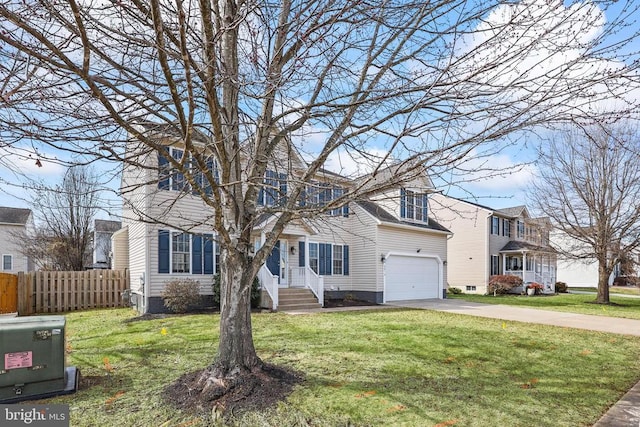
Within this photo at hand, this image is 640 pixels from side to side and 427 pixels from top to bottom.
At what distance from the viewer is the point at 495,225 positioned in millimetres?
27750

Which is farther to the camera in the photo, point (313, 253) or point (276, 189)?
point (313, 253)

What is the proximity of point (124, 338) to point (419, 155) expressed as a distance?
7373 mm

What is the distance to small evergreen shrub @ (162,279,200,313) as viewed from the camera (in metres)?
12.0

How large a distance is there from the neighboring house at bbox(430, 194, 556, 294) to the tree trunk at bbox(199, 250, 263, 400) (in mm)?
21946

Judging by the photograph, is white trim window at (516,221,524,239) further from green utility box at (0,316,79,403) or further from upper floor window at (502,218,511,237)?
green utility box at (0,316,79,403)

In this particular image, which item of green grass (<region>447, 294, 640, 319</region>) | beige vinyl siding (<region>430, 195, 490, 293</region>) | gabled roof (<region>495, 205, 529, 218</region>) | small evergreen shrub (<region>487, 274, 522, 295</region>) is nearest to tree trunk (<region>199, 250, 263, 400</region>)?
green grass (<region>447, 294, 640, 319</region>)

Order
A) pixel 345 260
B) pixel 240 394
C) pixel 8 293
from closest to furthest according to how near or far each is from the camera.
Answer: pixel 240 394 < pixel 8 293 < pixel 345 260

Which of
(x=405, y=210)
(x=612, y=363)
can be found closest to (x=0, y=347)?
(x=612, y=363)

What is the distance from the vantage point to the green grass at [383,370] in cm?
409

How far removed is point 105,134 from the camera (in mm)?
4469

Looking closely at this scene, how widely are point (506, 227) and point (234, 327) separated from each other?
28.9 metres

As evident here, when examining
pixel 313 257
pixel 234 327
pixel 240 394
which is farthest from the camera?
pixel 313 257

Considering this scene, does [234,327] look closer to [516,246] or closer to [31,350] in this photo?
[31,350]

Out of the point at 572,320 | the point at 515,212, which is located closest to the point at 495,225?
the point at 515,212
